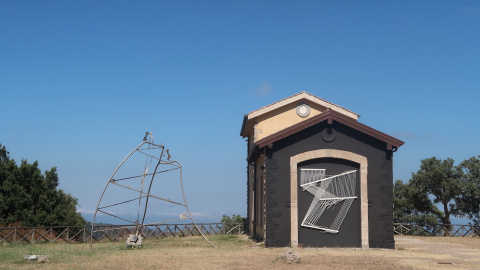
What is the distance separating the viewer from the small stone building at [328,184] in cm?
2130

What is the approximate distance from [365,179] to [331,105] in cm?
691

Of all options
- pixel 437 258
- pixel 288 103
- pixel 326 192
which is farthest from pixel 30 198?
pixel 437 258

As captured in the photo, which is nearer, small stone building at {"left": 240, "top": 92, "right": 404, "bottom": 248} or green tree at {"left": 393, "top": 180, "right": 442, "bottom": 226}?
small stone building at {"left": 240, "top": 92, "right": 404, "bottom": 248}

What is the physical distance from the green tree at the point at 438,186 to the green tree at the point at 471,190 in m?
0.33

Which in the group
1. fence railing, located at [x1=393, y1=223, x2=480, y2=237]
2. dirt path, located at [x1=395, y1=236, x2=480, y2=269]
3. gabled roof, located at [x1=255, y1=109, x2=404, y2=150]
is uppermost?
gabled roof, located at [x1=255, y1=109, x2=404, y2=150]

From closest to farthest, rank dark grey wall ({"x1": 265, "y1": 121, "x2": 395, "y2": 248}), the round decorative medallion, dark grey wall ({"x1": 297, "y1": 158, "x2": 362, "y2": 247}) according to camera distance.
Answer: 1. dark grey wall ({"x1": 265, "y1": 121, "x2": 395, "y2": 248})
2. dark grey wall ({"x1": 297, "y1": 158, "x2": 362, "y2": 247})
3. the round decorative medallion

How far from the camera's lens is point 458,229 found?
103 feet

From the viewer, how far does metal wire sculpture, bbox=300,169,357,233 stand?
21484 mm

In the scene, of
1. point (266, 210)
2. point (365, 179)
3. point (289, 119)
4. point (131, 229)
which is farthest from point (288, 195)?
point (131, 229)

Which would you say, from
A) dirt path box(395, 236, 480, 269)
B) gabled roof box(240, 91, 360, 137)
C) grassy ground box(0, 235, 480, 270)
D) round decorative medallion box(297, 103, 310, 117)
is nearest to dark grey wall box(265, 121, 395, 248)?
grassy ground box(0, 235, 480, 270)

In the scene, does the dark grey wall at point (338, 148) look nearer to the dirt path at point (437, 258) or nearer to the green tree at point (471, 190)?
the dirt path at point (437, 258)

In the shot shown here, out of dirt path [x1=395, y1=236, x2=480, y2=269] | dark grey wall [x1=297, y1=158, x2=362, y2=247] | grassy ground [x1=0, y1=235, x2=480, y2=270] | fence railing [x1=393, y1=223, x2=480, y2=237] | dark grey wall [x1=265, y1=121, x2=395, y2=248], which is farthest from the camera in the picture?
fence railing [x1=393, y1=223, x2=480, y2=237]

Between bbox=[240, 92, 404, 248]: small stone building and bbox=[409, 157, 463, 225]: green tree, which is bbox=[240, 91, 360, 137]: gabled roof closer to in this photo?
bbox=[240, 92, 404, 248]: small stone building

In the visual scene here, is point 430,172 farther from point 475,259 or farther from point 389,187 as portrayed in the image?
point 475,259
